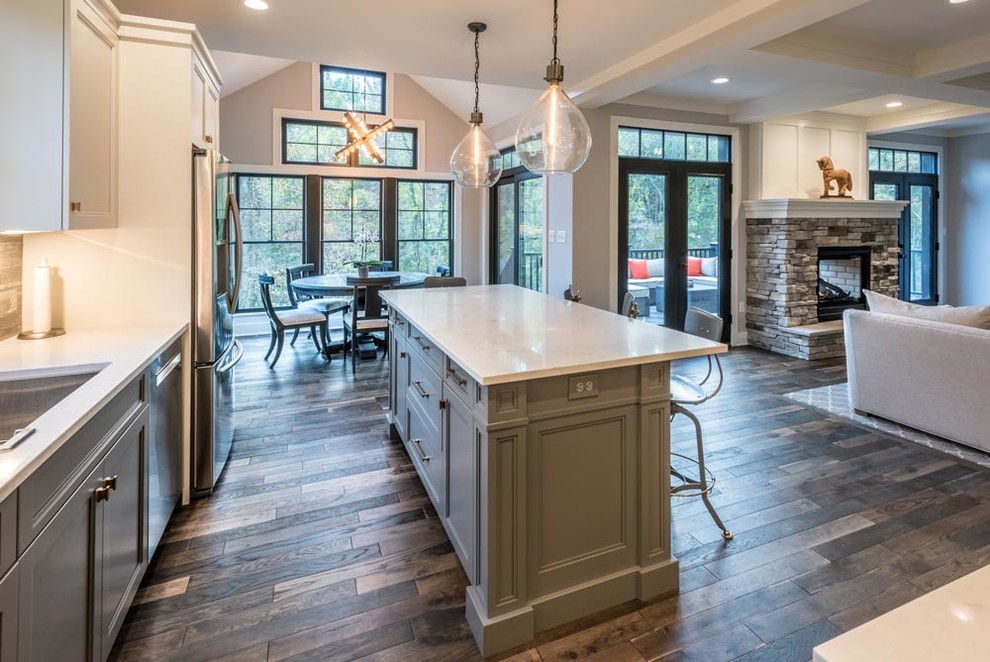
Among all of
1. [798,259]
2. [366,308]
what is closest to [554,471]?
[366,308]

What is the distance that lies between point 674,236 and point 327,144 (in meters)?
4.58

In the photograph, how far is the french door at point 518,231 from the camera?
629cm

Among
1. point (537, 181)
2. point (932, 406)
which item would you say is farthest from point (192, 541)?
point (537, 181)

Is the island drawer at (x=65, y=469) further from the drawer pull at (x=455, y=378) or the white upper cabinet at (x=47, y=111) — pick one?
Result: the drawer pull at (x=455, y=378)

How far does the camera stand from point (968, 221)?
26.0 feet

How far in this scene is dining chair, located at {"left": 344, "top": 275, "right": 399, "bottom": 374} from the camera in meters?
5.22

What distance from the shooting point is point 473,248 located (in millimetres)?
7992

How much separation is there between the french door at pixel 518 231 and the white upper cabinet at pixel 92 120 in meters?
4.23

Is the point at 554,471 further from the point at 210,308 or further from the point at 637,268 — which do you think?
the point at 637,268

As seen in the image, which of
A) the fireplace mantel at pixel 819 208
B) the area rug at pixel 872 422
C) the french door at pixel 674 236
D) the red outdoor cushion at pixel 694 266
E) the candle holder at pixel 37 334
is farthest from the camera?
the red outdoor cushion at pixel 694 266

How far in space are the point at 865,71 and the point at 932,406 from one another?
263cm

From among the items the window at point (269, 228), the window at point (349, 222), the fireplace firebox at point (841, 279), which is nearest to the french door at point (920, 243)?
the fireplace firebox at point (841, 279)

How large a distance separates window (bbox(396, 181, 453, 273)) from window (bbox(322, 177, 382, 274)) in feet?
1.12

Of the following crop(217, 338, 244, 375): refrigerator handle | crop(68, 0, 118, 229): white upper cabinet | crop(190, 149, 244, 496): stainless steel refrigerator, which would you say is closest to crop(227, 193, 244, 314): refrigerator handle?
crop(190, 149, 244, 496): stainless steel refrigerator
